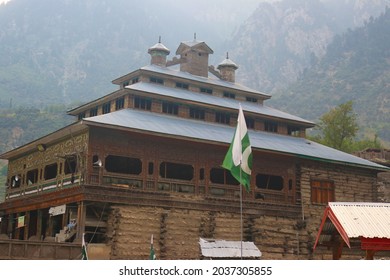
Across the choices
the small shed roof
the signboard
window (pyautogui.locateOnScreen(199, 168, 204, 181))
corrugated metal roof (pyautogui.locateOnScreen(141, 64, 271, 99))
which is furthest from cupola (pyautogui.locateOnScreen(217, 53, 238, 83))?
the small shed roof

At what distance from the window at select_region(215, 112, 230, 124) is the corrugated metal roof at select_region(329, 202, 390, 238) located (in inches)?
862

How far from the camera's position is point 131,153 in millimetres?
31406

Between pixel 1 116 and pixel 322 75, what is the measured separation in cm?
7120

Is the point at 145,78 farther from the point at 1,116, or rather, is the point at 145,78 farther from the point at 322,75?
the point at 322,75

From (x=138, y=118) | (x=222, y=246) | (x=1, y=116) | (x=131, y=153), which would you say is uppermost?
(x=1, y=116)

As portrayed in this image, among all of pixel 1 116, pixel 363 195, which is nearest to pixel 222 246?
pixel 363 195

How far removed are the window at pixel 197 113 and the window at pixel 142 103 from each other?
3.09m

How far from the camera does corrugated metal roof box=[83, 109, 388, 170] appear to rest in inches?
1234

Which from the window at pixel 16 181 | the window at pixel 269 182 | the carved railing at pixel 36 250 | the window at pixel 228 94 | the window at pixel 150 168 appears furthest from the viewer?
the window at pixel 228 94

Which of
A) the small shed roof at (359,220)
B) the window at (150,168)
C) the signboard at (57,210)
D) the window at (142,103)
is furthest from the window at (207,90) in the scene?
the small shed roof at (359,220)

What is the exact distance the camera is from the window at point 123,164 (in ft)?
117

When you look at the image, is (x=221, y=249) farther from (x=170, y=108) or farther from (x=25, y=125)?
(x=25, y=125)

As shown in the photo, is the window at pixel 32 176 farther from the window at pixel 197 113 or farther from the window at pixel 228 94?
the window at pixel 228 94

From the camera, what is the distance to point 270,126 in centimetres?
4212
